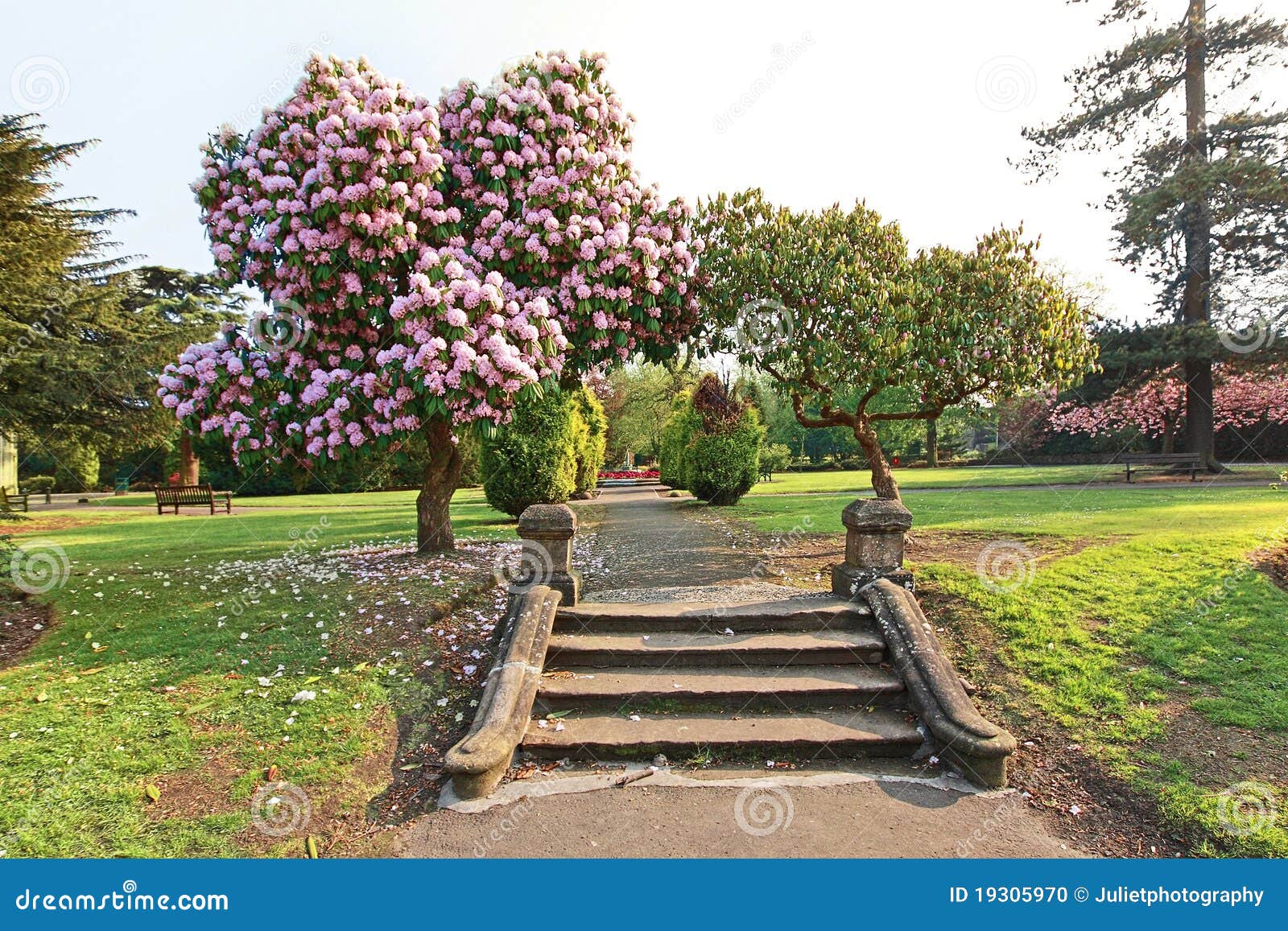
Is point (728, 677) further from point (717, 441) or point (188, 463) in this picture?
point (188, 463)

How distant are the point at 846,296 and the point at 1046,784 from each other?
5.48 m

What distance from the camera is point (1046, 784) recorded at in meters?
4.01

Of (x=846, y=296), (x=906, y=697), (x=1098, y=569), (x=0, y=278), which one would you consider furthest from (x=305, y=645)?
(x=0, y=278)

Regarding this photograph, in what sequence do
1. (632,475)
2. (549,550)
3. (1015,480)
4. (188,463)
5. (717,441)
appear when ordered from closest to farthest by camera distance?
1. (549,550)
2. (717,441)
3. (1015,480)
4. (188,463)
5. (632,475)

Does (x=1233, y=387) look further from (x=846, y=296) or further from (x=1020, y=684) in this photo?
(x=1020, y=684)

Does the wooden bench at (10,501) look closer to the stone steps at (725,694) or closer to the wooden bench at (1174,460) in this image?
the stone steps at (725,694)

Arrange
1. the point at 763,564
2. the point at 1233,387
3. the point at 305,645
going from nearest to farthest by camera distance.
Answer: the point at 305,645
the point at 763,564
the point at 1233,387

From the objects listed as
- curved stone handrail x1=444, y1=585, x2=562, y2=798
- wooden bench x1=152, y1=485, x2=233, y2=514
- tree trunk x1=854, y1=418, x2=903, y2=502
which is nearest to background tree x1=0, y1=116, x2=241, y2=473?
wooden bench x1=152, y1=485, x2=233, y2=514

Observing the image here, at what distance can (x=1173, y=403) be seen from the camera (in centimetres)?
2294

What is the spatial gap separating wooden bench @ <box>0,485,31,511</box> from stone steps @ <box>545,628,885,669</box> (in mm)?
21341

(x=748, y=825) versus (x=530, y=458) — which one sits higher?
(x=530, y=458)

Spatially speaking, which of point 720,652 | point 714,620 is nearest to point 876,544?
point 714,620

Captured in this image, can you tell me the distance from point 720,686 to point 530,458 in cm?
877

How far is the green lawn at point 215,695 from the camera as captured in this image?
3.62 meters
